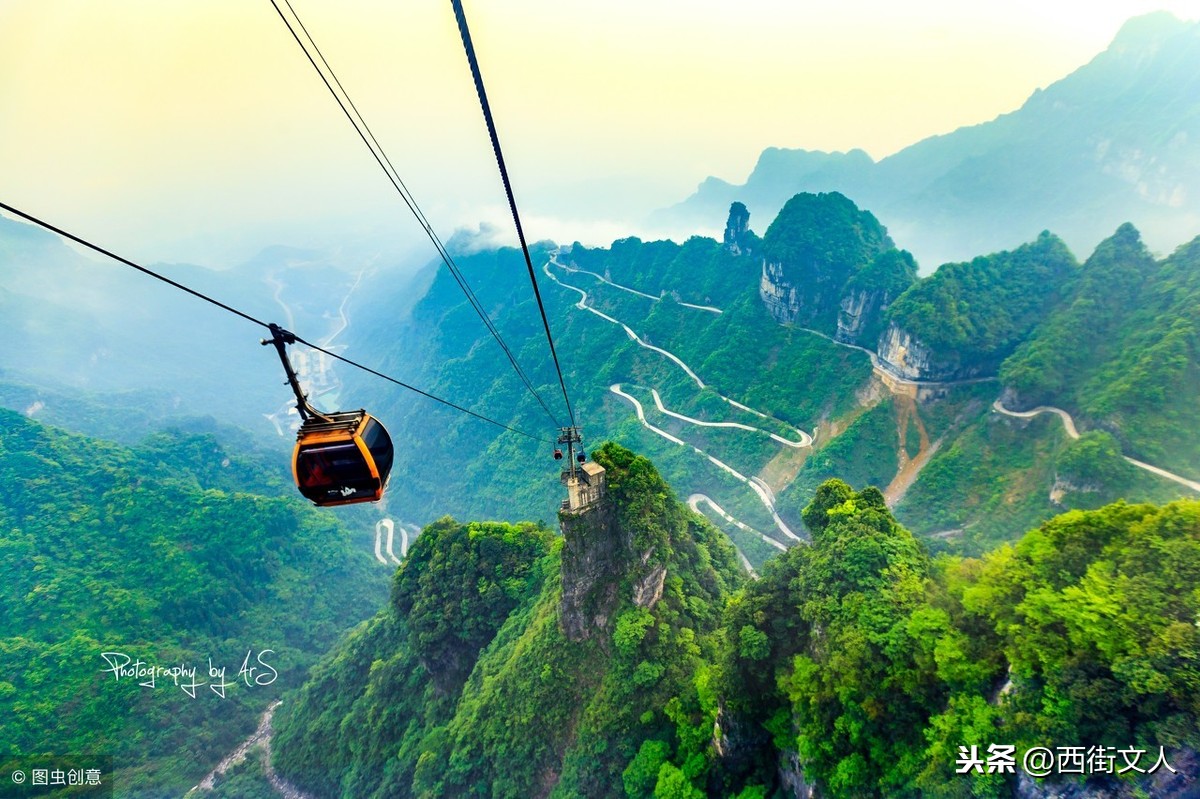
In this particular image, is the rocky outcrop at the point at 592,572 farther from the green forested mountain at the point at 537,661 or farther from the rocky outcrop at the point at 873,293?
the rocky outcrop at the point at 873,293

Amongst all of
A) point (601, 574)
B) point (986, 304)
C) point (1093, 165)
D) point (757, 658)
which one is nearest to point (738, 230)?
point (986, 304)

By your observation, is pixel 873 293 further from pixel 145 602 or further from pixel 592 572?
pixel 145 602

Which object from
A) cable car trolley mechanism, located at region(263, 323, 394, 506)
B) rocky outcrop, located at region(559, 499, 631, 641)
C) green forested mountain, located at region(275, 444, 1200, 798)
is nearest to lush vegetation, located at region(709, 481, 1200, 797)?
green forested mountain, located at region(275, 444, 1200, 798)

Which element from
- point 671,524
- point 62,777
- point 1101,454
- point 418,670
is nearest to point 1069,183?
point 1101,454

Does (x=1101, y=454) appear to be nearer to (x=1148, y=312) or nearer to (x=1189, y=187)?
(x=1148, y=312)

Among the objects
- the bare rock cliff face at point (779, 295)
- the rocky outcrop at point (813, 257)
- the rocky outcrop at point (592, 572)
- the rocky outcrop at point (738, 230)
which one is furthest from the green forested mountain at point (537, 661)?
the rocky outcrop at point (738, 230)
